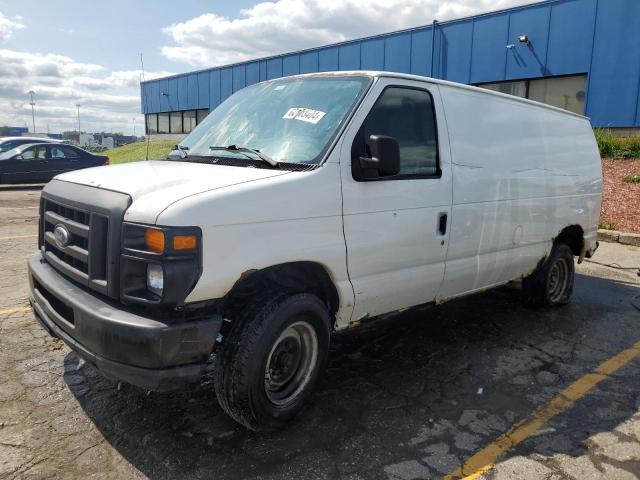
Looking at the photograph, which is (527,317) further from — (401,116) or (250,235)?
(250,235)

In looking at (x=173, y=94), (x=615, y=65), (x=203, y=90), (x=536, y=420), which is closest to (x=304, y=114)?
(x=536, y=420)

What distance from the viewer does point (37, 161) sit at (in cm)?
1706

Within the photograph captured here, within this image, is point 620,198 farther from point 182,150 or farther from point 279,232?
point 279,232

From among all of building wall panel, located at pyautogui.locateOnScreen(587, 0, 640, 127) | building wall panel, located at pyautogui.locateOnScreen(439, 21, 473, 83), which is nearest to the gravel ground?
building wall panel, located at pyautogui.locateOnScreen(587, 0, 640, 127)

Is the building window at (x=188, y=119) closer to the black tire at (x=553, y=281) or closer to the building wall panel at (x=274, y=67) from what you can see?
the building wall panel at (x=274, y=67)

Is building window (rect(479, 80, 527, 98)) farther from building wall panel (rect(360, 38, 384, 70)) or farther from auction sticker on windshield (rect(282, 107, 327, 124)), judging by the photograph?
auction sticker on windshield (rect(282, 107, 327, 124))

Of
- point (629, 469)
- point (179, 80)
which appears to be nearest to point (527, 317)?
point (629, 469)

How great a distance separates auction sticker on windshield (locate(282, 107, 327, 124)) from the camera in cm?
347

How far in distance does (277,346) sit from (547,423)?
1.86m

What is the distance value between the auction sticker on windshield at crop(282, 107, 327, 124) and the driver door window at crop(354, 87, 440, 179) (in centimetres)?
31

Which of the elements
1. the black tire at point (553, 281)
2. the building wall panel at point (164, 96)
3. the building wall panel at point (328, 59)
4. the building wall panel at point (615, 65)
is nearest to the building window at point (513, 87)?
the building wall panel at point (615, 65)

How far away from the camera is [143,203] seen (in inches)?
106

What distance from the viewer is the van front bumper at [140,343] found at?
8.40 ft

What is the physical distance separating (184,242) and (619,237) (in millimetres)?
9899
